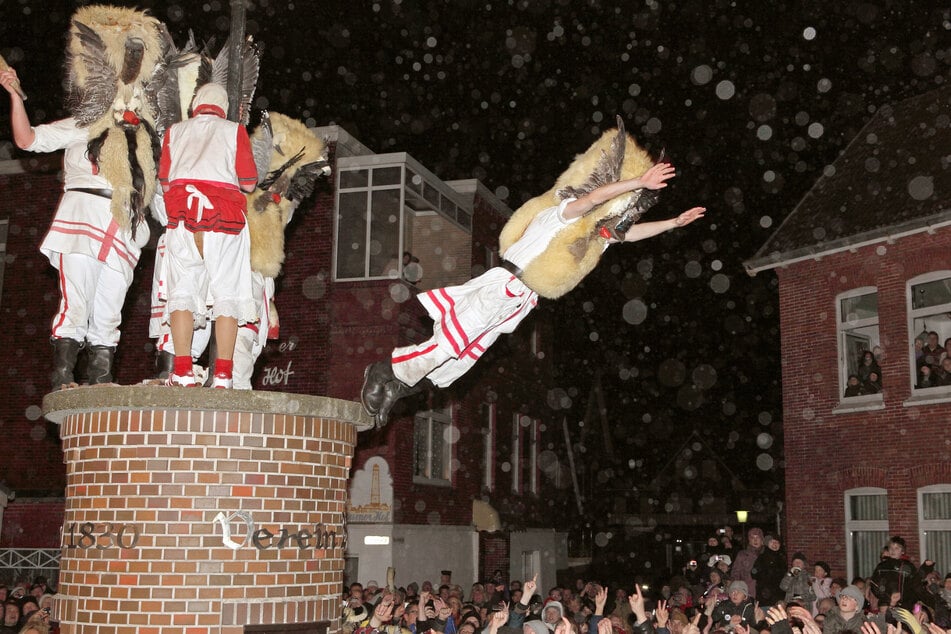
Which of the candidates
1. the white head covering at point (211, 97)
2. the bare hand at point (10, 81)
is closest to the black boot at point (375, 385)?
the white head covering at point (211, 97)

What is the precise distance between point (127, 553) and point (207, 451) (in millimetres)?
704

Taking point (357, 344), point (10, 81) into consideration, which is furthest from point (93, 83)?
point (357, 344)

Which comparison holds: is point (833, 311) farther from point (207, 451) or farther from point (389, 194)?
point (207, 451)

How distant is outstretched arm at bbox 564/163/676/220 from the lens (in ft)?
20.5

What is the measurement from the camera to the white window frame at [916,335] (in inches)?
625

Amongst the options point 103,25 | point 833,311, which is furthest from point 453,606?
point 833,311

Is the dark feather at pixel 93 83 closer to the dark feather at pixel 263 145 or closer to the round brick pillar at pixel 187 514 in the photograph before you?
the dark feather at pixel 263 145

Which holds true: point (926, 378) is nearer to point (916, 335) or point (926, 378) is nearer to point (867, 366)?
point (916, 335)

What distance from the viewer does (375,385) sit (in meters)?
6.69

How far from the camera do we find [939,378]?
52.5ft

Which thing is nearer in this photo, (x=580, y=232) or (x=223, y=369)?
(x=223, y=369)

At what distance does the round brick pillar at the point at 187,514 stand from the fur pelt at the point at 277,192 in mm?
1448

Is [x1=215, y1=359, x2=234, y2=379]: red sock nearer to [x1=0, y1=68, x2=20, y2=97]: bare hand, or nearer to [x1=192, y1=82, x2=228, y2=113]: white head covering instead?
[x1=192, y1=82, x2=228, y2=113]: white head covering

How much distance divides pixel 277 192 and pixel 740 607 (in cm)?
611
